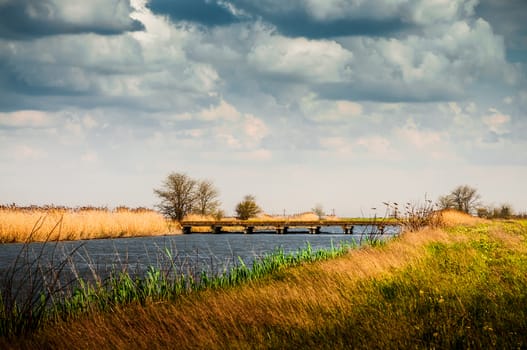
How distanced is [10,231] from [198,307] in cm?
2799

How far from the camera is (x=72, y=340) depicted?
22.6 feet

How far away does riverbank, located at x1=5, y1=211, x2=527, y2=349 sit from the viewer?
601 centimetres

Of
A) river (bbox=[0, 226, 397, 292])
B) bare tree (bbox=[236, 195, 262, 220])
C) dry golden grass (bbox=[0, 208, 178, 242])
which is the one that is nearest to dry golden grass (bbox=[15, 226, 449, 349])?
river (bbox=[0, 226, 397, 292])

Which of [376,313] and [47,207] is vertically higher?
[47,207]

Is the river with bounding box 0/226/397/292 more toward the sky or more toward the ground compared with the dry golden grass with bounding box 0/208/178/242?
more toward the ground

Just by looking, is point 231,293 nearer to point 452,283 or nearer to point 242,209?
point 452,283

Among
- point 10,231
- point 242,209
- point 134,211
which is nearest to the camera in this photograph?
point 10,231

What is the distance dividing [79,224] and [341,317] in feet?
113

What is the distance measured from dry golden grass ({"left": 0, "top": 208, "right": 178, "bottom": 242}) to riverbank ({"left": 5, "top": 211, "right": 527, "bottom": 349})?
20.1 m

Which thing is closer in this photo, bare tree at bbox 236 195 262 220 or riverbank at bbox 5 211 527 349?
riverbank at bbox 5 211 527 349

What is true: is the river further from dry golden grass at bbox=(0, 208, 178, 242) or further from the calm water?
dry golden grass at bbox=(0, 208, 178, 242)

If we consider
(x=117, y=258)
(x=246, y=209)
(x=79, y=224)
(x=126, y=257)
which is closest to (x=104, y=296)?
(x=126, y=257)

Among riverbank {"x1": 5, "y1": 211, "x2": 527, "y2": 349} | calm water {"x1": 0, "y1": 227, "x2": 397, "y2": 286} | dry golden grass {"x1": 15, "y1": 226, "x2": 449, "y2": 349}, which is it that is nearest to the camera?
riverbank {"x1": 5, "y1": 211, "x2": 527, "y2": 349}

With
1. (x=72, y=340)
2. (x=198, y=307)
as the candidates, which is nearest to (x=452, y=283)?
(x=198, y=307)
